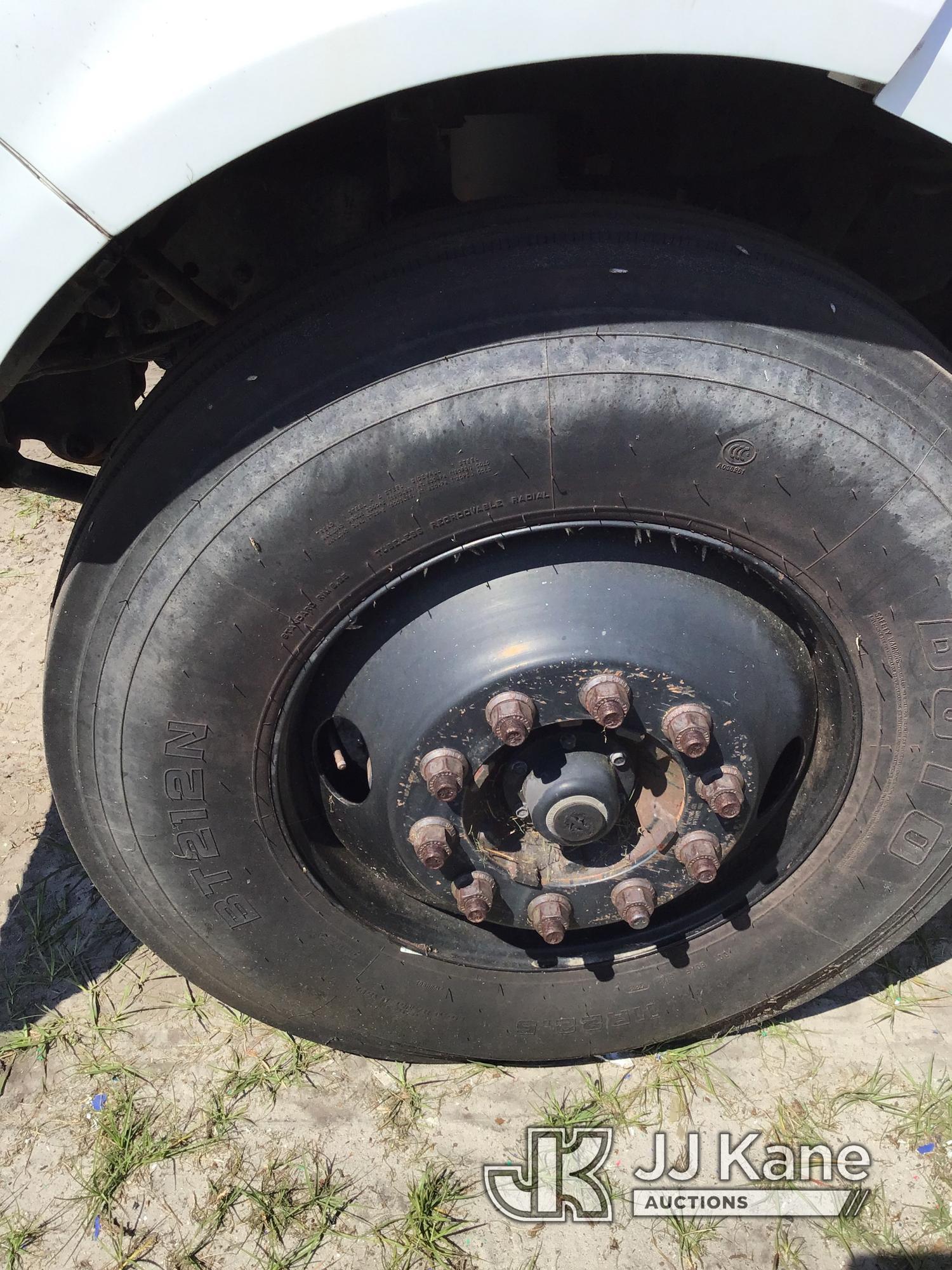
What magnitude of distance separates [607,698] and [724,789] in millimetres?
275

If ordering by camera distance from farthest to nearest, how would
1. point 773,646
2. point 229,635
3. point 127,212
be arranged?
point 773,646, point 229,635, point 127,212

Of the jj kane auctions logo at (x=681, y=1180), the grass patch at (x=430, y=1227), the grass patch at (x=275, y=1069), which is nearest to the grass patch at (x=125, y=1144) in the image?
the grass patch at (x=275, y=1069)

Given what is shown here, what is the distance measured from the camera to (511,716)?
1.38 metres

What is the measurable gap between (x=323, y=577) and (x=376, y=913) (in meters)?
0.70

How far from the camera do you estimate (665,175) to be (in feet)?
5.78

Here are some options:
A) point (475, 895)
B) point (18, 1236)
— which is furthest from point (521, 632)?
point (18, 1236)

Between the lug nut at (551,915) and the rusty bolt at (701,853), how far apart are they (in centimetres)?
22

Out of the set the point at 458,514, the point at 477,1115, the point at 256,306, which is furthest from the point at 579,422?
the point at 477,1115

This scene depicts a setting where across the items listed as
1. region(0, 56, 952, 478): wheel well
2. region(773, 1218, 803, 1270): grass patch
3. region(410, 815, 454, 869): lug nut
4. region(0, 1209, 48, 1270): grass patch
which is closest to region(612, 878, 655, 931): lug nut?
region(410, 815, 454, 869): lug nut

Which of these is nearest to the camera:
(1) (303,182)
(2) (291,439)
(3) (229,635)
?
(2) (291,439)

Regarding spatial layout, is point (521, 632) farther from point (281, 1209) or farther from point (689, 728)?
point (281, 1209)

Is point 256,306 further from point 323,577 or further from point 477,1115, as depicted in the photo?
point 477,1115

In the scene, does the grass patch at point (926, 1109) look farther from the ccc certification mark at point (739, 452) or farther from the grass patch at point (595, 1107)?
the ccc certification mark at point (739, 452)

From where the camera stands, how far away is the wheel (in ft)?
4.13
